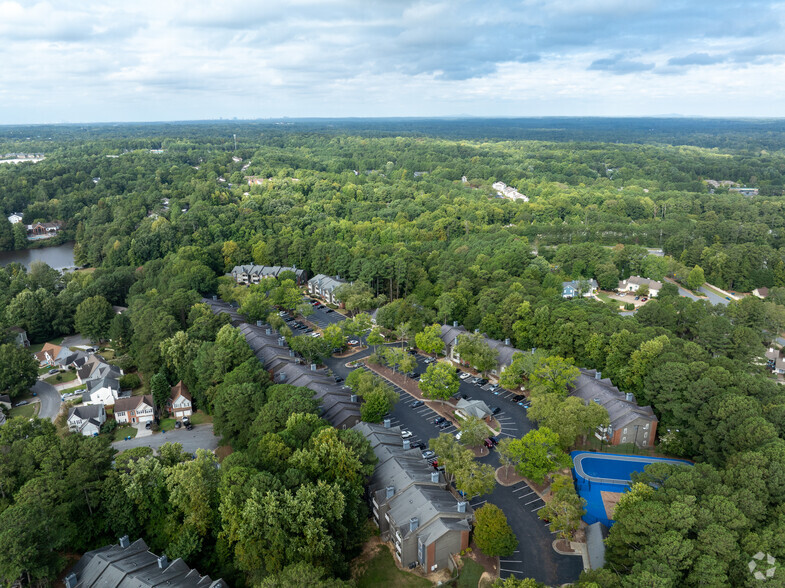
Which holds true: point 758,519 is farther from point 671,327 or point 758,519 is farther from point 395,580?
point 671,327

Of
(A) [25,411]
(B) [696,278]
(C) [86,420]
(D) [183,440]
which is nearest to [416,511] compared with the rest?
(D) [183,440]

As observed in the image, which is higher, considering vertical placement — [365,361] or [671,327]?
[671,327]

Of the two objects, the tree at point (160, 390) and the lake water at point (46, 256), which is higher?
the lake water at point (46, 256)

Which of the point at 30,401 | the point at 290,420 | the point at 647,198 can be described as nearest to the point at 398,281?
the point at 290,420

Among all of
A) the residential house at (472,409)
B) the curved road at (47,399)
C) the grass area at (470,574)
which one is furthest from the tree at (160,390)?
the grass area at (470,574)

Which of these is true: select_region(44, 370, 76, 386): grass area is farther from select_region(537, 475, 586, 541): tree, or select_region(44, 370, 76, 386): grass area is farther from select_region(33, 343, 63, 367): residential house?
select_region(537, 475, 586, 541): tree

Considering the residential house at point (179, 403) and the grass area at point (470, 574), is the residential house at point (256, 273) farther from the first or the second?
the grass area at point (470, 574)
